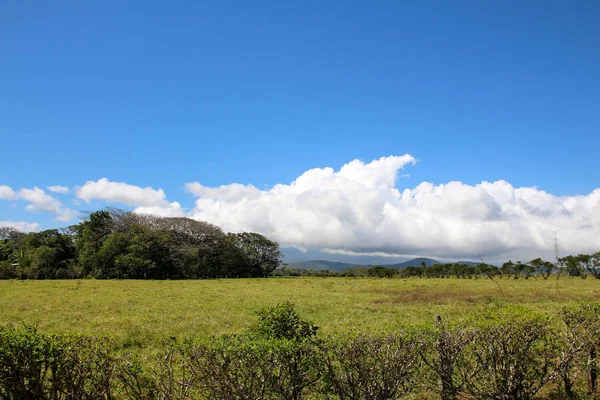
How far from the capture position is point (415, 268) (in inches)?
3369

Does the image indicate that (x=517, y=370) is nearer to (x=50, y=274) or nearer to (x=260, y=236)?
(x=50, y=274)

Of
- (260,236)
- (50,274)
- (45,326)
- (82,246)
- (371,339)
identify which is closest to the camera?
(371,339)

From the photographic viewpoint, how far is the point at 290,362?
5.92 meters

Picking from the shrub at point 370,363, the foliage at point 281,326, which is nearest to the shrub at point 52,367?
the foliage at point 281,326

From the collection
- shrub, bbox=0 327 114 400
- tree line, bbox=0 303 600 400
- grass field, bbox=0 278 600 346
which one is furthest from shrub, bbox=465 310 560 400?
shrub, bbox=0 327 114 400

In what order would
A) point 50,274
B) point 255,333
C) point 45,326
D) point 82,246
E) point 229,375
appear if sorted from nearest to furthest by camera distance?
point 229,375, point 255,333, point 45,326, point 50,274, point 82,246

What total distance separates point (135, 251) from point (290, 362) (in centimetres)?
6863

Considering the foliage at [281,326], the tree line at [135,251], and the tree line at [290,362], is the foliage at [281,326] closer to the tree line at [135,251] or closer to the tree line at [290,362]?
the tree line at [290,362]

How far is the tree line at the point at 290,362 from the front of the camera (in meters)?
5.85

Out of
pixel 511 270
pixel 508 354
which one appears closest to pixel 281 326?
pixel 508 354

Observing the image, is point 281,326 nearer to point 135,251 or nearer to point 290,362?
point 290,362

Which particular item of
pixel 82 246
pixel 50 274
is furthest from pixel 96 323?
pixel 82 246

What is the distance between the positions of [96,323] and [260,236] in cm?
7325

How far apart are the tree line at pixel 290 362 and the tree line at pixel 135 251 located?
64394mm
